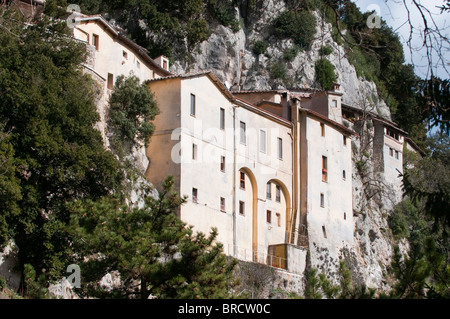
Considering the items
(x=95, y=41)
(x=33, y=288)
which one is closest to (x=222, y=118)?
(x=95, y=41)

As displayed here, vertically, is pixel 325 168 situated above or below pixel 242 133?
below

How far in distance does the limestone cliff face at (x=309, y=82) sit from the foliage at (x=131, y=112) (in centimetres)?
1614

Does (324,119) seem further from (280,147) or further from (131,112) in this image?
(131,112)

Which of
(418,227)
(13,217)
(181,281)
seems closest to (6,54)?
(13,217)

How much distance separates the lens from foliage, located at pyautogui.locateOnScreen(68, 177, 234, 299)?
24.2m

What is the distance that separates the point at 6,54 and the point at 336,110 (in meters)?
30.8

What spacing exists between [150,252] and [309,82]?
44.0 m

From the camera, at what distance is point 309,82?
219 feet

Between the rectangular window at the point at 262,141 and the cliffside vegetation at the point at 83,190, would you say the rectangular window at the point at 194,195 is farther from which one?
the rectangular window at the point at 262,141

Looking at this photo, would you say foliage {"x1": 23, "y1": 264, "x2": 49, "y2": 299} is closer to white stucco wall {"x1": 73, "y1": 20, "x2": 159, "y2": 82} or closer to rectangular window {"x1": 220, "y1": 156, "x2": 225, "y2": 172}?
white stucco wall {"x1": 73, "y1": 20, "x2": 159, "y2": 82}

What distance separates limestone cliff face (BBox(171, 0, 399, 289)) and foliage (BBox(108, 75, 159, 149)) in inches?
635

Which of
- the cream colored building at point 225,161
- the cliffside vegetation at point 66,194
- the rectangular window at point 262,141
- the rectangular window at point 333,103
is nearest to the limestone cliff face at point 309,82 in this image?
the rectangular window at point 333,103

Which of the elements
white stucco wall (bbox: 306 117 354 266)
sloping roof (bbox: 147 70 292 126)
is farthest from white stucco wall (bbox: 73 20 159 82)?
white stucco wall (bbox: 306 117 354 266)
